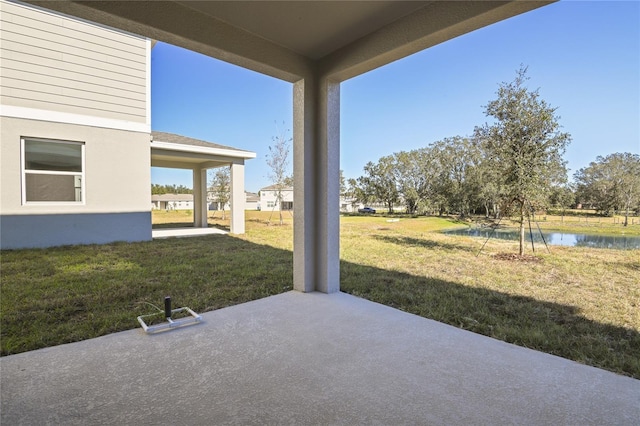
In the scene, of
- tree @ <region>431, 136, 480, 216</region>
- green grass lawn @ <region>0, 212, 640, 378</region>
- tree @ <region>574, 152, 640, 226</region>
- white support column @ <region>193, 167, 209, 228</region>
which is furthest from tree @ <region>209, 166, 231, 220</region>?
tree @ <region>574, 152, 640, 226</region>

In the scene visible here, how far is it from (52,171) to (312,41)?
634 cm

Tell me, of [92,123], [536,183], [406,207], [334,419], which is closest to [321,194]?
[334,419]

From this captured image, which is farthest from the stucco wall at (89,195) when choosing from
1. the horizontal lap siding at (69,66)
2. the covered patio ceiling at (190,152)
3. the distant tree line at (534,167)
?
the distant tree line at (534,167)

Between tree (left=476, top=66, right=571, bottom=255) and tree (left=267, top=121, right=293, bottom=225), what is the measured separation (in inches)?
337

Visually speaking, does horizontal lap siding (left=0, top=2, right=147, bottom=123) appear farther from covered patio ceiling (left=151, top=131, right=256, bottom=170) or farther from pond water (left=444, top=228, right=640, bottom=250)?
pond water (left=444, top=228, right=640, bottom=250)

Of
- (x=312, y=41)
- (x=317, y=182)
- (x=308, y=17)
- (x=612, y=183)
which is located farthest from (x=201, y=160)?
(x=612, y=183)

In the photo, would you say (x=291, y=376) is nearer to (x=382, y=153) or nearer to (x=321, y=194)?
(x=321, y=194)

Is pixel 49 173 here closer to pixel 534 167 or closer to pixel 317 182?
pixel 317 182

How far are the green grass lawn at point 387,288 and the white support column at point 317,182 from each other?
529 mm

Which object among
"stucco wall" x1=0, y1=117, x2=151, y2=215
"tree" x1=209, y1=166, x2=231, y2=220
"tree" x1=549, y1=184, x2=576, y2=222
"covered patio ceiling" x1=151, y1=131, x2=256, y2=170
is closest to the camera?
"tree" x1=549, y1=184, x2=576, y2=222

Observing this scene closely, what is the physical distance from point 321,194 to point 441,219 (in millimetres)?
7990

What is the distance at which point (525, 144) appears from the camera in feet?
17.2

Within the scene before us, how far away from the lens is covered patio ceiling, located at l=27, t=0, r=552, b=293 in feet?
6.88

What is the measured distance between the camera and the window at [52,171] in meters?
5.84
